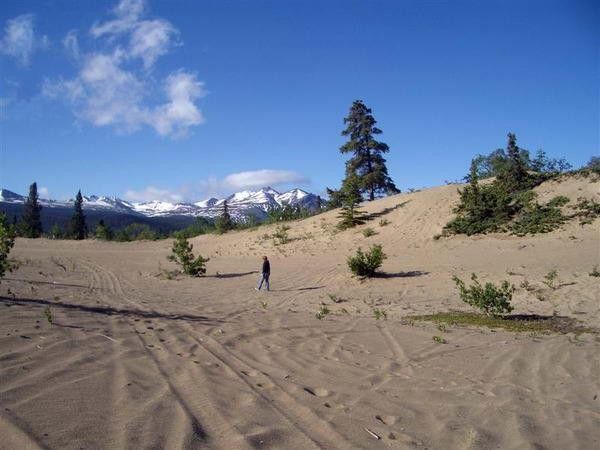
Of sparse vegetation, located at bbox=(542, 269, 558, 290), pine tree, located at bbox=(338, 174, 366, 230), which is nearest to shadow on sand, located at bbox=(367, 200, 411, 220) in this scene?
pine tree, located at bbox=(338, 174, 366, 230)

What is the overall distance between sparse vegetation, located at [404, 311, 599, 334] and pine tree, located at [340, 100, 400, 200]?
25.7m

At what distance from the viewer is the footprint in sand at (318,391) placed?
14.6 ft

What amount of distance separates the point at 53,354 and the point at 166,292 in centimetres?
920

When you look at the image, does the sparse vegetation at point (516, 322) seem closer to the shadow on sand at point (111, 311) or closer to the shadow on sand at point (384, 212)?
the shadow on sand at point (111, 311)

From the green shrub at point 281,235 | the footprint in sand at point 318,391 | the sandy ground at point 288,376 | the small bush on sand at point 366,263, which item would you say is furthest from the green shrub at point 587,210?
the footprint in sand at point 318,391

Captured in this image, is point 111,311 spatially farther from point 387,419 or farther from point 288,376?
point 387,419

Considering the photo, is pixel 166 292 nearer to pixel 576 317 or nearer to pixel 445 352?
pixel 445 352

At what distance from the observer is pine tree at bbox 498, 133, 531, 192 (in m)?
24.0

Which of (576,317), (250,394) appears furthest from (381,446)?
(576,317)

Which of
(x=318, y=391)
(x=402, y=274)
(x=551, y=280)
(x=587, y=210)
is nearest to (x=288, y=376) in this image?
(x=318, y=391)

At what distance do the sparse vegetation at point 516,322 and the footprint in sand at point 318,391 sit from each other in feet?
15.5

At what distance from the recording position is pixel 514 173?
80.8 feet

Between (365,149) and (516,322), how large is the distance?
Result: 92.1ft

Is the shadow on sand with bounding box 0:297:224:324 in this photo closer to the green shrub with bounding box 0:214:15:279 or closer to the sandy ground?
the sandy ground
